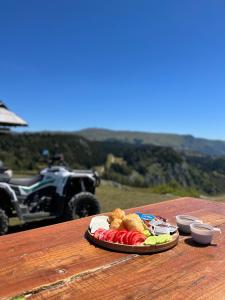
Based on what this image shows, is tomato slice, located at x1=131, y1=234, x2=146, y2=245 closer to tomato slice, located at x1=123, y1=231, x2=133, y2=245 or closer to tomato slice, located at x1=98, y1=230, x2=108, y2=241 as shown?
tomato slice, located at x1=123, y1=231, x2=133, y2=245

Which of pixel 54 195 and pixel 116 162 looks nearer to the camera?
pixel 54 195

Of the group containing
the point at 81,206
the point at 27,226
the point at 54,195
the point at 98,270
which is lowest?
the point at 27,226

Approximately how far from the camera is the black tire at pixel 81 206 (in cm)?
437

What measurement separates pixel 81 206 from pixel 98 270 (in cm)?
337

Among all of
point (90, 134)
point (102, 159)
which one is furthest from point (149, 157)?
point (90, 134)

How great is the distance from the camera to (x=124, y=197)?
8375 millimetres

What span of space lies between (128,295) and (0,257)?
2.05 feet

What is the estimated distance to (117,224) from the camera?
1.60m

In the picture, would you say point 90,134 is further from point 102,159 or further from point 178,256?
point 178,256

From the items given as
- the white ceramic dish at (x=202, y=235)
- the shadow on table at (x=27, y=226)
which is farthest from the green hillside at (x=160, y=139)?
the white ceramic dish at (x=202, y=235)

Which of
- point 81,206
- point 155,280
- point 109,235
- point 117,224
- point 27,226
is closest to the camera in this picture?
point 155,280

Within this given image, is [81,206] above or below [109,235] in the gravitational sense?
below

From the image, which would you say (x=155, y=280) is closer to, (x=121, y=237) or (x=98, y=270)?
(x=98, y=270)

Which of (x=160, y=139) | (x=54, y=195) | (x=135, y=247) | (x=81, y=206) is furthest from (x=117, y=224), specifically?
(x=160, y=139)
